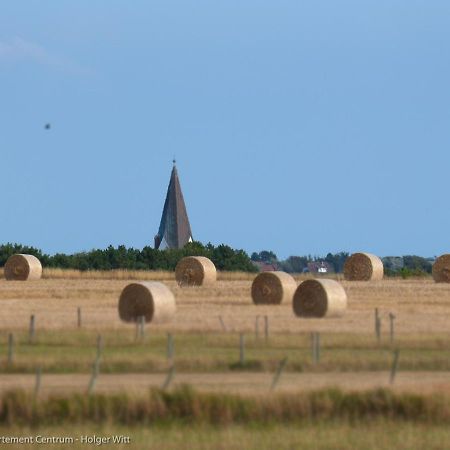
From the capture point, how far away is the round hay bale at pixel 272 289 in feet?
148

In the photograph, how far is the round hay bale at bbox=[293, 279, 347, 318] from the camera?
1549 inches

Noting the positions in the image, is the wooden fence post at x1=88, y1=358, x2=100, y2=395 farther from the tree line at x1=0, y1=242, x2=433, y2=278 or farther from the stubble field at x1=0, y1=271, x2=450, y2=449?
the tree line at x1=0, y1=242, x2=433, y2=278

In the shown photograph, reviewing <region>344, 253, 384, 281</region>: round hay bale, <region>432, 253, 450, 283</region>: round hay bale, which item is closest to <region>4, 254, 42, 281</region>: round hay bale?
<region>344, 253, 384, 281</region>: round hay bale

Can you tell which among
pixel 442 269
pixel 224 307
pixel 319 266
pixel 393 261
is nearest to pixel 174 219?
pixel 393 261

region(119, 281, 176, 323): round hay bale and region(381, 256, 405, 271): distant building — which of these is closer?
region(119, 281, 176, 323): round hay bale

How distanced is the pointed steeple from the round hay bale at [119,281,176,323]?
96.6m

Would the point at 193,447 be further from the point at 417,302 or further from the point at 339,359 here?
the point at 417,302

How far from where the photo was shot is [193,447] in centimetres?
2053

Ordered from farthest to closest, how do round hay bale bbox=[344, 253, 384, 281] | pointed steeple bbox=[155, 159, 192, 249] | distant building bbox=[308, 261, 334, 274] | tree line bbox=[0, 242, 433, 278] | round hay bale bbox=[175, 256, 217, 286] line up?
distant building bbox=[308, 261, 334, 274], pointed steeple bbox=[155, 159, 192, 249], tree line bbox=[0, 242, 433, 278], round hay bale bbox=[344, 253, 384, 281], round hay bale bbox=[175, 256, 217, 286]

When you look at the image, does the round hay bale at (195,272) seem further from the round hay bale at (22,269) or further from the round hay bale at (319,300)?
the round hay bale at (319,300)

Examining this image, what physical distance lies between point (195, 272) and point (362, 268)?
328 inches

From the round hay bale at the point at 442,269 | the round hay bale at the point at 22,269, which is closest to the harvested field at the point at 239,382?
the round hay bale at the point at 442,269

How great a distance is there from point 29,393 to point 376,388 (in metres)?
5.50

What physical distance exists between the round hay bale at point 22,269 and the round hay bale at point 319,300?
83.3 feet
